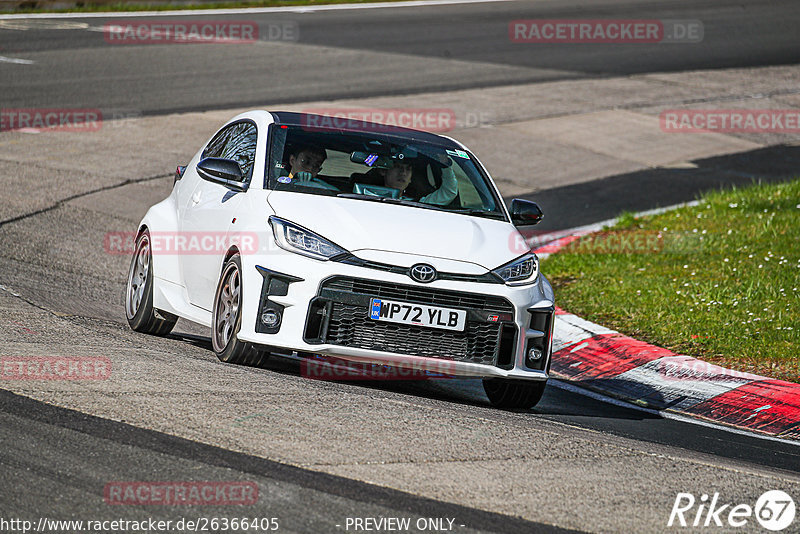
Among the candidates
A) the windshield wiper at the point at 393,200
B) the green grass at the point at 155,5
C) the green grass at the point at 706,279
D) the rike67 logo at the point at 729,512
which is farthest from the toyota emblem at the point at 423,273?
the green grass at the point at 155,5

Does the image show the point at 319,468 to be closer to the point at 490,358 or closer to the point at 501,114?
the point at 490,358

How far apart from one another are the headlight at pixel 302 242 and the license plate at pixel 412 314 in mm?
386

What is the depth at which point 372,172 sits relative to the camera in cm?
790

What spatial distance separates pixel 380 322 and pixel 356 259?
39cm

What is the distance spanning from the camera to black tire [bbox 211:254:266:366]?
705cm

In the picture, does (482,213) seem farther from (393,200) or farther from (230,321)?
(230,321)

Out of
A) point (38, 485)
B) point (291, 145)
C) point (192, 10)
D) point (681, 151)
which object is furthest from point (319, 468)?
point (192, 10)

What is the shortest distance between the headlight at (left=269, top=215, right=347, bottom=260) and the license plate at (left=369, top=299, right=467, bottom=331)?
39cm

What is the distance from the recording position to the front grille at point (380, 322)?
6762 mm

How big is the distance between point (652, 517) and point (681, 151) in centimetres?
1478

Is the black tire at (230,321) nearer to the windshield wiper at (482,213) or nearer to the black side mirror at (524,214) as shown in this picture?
the windshield wiper at (482,213)

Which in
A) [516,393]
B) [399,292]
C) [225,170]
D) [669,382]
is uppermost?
[225,170]

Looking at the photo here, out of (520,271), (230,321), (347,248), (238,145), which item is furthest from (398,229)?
(238,145)

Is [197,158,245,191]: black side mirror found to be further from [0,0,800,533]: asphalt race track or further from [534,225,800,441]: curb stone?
[534,225,800,441]: curb stone
